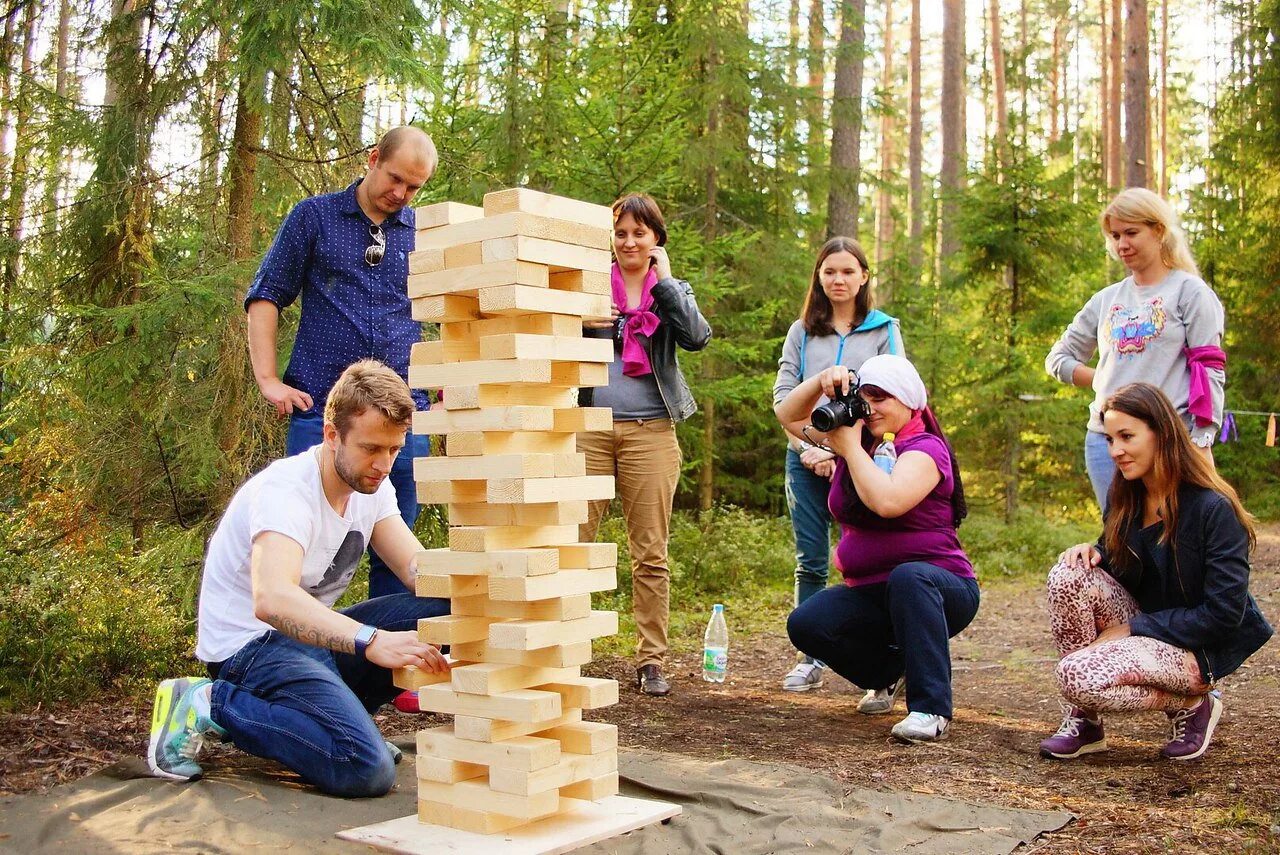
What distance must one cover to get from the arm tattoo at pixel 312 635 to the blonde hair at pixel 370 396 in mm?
531

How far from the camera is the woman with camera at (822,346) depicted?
4863 millimetres

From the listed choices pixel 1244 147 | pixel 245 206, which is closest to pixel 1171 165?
pixel 1244 147

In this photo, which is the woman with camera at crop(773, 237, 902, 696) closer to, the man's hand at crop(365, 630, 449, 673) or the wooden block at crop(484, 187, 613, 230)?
the wooden block at crop(484, 187, 613, 230)

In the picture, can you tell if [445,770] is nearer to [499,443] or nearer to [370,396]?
[499,443]

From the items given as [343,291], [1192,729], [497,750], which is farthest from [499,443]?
[1192,729]

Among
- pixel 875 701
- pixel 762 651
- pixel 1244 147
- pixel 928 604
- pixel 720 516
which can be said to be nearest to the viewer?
pixel 928 604

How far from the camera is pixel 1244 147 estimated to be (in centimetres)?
1447

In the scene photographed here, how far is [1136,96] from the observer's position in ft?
41.9

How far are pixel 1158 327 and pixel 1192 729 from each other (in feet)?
4.94

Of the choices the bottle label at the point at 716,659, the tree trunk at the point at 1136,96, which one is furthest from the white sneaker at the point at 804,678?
the tree trunk at the point at 1136,96

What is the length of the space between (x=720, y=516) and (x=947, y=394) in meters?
2.96

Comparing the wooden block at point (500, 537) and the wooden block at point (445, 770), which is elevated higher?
the wooden block at point (500, 537)

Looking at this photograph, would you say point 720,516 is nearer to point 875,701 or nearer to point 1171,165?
point 875,701

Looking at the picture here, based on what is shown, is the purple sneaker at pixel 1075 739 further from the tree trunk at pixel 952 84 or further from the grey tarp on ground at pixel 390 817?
the tree trunk at pixel 952 84
